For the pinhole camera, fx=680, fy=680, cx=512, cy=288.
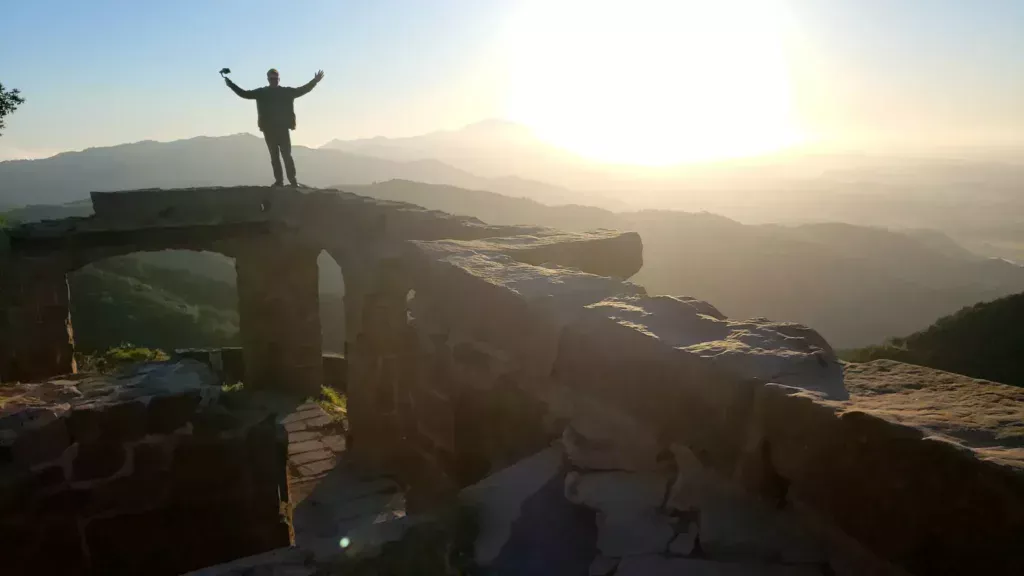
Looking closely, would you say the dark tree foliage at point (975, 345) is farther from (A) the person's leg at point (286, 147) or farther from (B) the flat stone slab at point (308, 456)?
(A) the person's leg at point (286, 147)

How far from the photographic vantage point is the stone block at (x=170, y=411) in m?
3.42

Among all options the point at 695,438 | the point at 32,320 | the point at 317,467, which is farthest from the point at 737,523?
the point at 32,320

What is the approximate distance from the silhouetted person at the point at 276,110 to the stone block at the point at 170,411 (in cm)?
595

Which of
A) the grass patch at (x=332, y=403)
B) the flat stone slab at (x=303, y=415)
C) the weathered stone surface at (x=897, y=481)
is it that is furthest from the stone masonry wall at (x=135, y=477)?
the grass patch at (x=332, y=403)

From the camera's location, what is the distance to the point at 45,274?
361 inches

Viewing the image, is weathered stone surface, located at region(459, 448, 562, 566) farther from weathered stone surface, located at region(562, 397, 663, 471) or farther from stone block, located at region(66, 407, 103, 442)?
stone block, located at region(66, 407, 103, 442)

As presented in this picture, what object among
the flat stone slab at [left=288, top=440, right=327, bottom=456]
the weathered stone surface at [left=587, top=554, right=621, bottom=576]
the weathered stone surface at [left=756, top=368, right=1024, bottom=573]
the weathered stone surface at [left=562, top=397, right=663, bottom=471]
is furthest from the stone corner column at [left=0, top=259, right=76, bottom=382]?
the weathered stone surface at [left=756, top=368, right=1024, bottom=573]

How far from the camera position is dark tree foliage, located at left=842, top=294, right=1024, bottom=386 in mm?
7660

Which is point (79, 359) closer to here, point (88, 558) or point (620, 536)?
point (88, 558)

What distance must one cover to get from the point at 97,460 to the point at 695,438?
2.97m

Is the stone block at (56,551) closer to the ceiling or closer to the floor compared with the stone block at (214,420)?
closer to the floor

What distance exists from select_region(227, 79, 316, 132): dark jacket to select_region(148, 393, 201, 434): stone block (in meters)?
6.09

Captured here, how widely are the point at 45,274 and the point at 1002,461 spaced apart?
35.1 ft

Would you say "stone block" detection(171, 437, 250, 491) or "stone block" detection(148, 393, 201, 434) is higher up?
"stone block" detection(148, 393, 201, 434)
